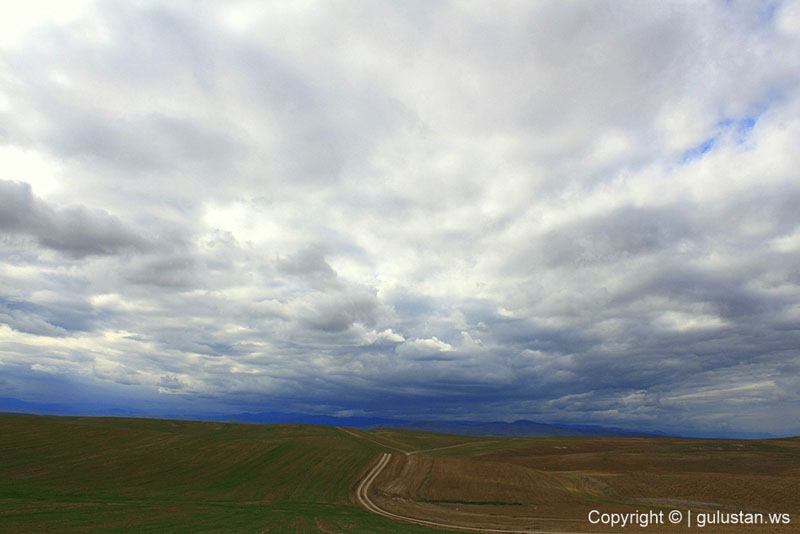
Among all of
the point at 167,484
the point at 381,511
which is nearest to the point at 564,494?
the point at 381,511

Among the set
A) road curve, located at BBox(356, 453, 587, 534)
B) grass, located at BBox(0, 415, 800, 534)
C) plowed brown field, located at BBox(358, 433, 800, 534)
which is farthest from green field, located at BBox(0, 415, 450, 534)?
plowed brown field, located at BBox(358, 433, 800, 534)

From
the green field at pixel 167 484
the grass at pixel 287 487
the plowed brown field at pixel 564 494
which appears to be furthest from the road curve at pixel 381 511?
the green field at pixel 167 484

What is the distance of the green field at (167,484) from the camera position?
36.2 meters

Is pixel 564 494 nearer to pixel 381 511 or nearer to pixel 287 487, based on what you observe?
pixel 381 511

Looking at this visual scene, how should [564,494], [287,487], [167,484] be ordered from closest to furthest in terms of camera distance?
[167,484], [287,487], [564,494]

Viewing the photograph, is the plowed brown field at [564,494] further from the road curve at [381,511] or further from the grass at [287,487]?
the road curve at [381,511]

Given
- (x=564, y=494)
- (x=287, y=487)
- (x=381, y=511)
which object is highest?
(x=381, y=511)

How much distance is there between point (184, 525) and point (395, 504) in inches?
1203

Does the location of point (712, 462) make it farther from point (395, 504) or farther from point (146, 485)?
point (146, 485)

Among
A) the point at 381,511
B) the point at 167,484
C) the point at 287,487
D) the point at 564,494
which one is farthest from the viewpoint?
the point at 564,494

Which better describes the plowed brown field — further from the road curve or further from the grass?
the road curve

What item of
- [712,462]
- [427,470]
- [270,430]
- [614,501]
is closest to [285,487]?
[427,470]

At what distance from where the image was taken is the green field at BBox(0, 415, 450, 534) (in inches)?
1425

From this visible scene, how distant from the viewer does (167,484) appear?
63.4 meters
